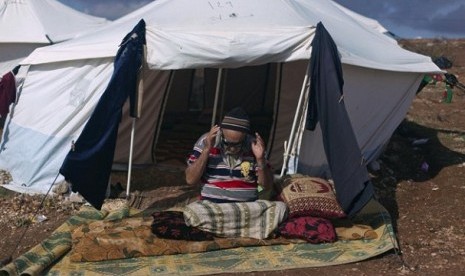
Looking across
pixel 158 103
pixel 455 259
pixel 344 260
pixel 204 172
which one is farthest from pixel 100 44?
pixel 455 259

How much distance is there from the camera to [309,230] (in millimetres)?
Answer: 5004

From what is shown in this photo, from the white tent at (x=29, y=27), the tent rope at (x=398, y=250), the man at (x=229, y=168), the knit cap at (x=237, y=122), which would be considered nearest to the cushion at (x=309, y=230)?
the man at (x=229, y=168)

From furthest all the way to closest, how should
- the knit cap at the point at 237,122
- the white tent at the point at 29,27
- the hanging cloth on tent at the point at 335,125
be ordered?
the white tent at the point at 29,27
the hanging cloth on tent at the point at 335,125
the knit cap at the point at 237,122

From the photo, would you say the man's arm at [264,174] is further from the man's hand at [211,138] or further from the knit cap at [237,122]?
the man's hand at [211,138]

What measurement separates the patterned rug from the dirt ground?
102 millimetres

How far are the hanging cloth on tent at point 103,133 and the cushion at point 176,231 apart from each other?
0.74 meters

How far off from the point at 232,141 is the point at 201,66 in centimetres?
99

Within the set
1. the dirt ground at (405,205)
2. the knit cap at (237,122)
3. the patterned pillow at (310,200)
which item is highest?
the knit cap at (237,122)

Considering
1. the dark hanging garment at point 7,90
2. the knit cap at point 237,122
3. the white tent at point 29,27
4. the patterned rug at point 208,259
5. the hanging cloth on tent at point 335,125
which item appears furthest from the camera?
the white tent at point 29,27

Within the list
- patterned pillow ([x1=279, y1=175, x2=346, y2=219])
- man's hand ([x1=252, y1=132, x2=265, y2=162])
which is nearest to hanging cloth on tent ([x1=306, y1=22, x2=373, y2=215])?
patterned pillow ([x1=279, y1=175, x2=346, y2=219])

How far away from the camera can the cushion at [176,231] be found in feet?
15.8

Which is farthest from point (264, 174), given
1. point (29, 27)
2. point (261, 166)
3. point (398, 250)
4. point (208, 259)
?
point (29, 27)

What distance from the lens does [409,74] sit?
22.8 feet

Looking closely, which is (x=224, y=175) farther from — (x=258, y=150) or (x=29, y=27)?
(x=29, y=27)
